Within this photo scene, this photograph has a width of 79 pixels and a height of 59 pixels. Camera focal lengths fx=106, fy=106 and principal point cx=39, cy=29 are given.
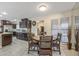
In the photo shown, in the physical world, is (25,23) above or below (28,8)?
below

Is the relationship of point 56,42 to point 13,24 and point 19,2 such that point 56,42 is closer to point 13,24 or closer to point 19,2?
point 13,24

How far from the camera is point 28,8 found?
2.24 metres

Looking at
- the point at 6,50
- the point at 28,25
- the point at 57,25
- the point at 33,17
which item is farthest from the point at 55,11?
the point at 6,50

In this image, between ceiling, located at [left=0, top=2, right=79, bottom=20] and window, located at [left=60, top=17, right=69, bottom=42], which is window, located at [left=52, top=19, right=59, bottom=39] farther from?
ceiling, located at [left=0, top=2, right=79, bottom=20]

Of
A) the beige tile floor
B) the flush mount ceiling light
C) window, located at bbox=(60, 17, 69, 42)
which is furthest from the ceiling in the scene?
the beige tile floor

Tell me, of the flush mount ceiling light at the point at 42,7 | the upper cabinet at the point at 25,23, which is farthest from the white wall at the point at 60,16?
the upper cabinet at the point at 25,23

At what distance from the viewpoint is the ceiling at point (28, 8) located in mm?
2195

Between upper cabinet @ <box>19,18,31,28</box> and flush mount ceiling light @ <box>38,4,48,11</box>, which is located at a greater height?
flush mount ceiling light @ <box>38,4,48,11</box>

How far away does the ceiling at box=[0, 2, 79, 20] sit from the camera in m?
2.20

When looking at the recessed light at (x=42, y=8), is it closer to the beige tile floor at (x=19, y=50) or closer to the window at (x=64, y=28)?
the window at (x=64, y=28)

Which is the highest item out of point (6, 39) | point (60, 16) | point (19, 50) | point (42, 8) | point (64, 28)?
point (42, 8)

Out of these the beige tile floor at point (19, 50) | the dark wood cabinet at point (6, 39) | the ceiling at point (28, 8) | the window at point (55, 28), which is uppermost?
the ceiling at point (28, 8)

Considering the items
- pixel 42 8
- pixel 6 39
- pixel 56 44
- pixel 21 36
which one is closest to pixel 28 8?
pixel 42 8

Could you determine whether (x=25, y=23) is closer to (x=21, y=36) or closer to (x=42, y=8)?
(x=21, y=36)
